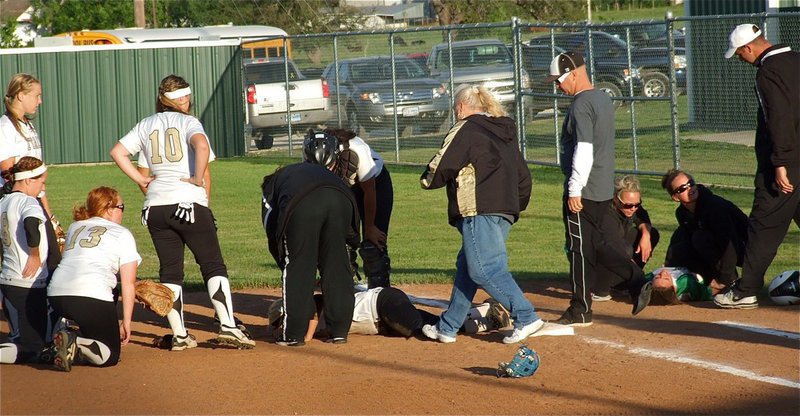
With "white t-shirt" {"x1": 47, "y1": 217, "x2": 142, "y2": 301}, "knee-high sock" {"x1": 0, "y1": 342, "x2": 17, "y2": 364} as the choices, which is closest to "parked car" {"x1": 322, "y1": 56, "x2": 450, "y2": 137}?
"white t-shirt" {"x1": 47, "y1": 217, "x2": 142, "y2": 301}

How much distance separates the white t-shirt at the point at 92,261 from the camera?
701 cm

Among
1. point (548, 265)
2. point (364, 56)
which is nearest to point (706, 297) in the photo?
point (548, 265)

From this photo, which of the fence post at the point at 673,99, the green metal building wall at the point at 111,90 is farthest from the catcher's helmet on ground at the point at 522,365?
the green metal building wall at the point at 111,90

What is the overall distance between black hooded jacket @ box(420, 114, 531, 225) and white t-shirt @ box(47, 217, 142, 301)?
2000 millimetres

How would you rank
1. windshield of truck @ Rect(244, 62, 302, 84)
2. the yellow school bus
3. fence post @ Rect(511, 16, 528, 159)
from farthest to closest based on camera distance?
the yellow school bus
windshield of truck @ Rect(244, 62, 302, 84)
fence post @ Rect(511, 16, 528, 159)

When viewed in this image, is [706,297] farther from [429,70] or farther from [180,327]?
[429,70]

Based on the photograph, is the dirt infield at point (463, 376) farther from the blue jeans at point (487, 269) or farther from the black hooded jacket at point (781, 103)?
the black hooded jacket at point (781, 103)

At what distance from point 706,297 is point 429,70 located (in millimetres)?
12900

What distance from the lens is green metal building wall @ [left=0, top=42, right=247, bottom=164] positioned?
23.5 meters

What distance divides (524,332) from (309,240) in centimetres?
156

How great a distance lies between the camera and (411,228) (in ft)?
45.7

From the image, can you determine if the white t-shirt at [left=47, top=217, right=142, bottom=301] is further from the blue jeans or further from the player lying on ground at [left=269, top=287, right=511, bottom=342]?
the blue jeans

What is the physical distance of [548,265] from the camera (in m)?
11.0

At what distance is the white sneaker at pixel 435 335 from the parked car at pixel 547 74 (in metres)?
10.7
